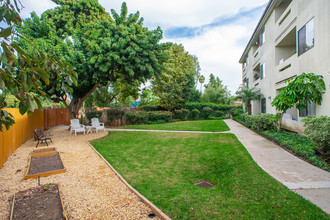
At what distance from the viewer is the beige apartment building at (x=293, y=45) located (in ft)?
25.5

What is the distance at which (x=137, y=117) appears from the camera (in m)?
20.3

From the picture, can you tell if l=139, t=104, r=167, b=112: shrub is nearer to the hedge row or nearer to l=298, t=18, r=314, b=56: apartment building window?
the hedge row

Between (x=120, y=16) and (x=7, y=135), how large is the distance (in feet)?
29.1

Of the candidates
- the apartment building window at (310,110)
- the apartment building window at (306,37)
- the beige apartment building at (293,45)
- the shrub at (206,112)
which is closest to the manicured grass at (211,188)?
the apartment building window at (310,110)

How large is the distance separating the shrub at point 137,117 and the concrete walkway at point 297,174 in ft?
45.8

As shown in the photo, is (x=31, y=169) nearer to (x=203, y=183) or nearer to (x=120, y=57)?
(x=203, y=183)

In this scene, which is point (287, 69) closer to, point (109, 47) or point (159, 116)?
point (109, 47)

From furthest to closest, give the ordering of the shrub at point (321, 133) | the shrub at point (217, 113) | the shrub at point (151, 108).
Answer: the shrub at point (217, 113), the shrub at point (151, 108), the shrub at point (321, 133)

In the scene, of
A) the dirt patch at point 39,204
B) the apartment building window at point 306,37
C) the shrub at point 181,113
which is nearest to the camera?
the dirt patch at point 39,204

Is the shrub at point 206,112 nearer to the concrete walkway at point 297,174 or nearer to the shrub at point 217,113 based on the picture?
the shrub at point 217,113

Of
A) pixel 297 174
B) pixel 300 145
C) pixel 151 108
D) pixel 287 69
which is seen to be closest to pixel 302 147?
pixel 300 145

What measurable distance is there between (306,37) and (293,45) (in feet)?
16.3

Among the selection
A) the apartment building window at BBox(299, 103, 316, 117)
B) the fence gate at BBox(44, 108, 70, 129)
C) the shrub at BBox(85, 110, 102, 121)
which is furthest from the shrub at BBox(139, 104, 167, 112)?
the apartment building window at BBox(299, 103, 316, 117)

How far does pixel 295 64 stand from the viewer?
10.6 metres
